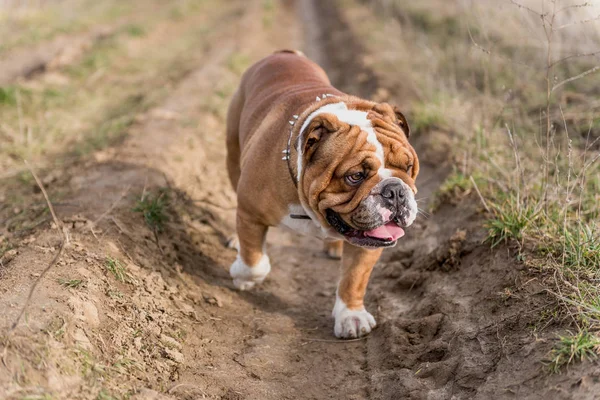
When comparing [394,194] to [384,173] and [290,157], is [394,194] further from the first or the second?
[290,157]

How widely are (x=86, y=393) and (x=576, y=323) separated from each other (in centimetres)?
261

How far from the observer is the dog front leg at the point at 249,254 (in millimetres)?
4668

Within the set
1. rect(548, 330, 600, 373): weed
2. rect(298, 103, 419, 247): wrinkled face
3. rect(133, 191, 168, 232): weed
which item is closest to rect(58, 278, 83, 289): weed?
rect(133, 191, 168, 232): weed

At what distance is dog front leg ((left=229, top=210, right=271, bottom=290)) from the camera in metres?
4.67

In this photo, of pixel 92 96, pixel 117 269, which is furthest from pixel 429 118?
pixel 92 96

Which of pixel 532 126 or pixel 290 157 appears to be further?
pixel 532 126

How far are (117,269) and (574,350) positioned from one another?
9.50 feet

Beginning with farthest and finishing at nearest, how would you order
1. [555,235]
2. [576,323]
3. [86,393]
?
[555,235] → [576,323] → [86,393]

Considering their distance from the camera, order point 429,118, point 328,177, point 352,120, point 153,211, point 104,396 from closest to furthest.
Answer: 1. point 104,396
2. point 328,177
3. point 352,120
4. point 153,211
5. point 429,118

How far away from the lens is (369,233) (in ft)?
13.1

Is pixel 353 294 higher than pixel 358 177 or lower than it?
lower

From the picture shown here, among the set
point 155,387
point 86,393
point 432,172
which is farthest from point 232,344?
point 432,172

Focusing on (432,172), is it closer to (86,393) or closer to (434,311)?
(434,311)

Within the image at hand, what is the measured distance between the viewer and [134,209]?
5.28m
